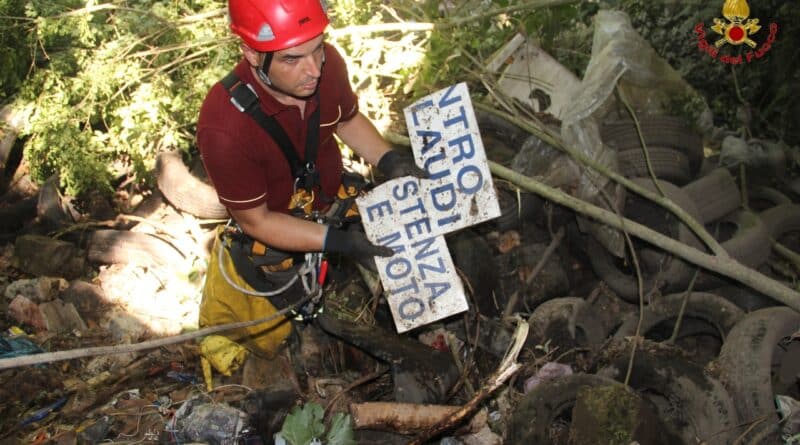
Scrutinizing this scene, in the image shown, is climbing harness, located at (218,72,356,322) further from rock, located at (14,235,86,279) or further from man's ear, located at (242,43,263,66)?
rock, located at (14,235,86,279)

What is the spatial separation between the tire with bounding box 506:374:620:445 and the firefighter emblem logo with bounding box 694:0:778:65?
4.06 meters

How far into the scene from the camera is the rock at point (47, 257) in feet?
16.7

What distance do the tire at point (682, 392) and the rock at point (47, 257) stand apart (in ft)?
13.8

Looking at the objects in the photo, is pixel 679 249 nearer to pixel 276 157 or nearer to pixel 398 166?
pixel 398 166

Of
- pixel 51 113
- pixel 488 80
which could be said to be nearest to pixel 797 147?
pixel 488 80

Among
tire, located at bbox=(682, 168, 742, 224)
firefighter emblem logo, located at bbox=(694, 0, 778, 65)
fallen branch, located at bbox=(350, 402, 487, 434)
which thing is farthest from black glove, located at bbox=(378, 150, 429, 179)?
firefighter emblem logo, located at bbox=(694, 0, 778, 65)

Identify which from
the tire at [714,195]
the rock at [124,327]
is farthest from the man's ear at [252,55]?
the tire at [714,195]

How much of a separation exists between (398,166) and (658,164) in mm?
2241

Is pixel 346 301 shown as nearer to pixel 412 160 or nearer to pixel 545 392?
pixel 412 160

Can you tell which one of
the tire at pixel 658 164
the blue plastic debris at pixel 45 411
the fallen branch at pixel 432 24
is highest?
the fallen branch at pixel 432 24

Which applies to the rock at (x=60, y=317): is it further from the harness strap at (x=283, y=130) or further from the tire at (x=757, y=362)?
the tire at (x=757, y=362)

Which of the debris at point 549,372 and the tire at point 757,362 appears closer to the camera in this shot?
the tire at point 757,362

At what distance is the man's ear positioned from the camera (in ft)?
8.91

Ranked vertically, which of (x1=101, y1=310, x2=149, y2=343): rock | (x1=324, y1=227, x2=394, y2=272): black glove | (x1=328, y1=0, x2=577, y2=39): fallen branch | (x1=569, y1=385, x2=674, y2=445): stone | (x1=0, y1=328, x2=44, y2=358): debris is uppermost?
(x1=328, y1=0, x2=577, y2=39): fallen branch
